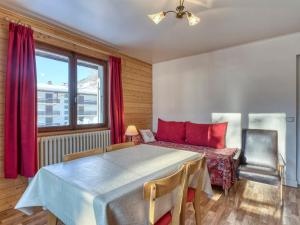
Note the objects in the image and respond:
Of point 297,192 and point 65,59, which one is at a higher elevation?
point 65,59

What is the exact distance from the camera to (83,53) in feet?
10.1

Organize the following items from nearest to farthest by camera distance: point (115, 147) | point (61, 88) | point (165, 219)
A: point (165, 219) → point (115, 147) → point (61, 88)

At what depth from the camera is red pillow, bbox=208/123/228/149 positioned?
10.6 ft

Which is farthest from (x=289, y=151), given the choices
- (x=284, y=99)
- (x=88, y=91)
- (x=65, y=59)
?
(x=65, y=59)

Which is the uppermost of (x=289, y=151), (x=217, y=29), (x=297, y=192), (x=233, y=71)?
(x=217, y=29)

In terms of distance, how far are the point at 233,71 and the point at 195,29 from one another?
123 cm

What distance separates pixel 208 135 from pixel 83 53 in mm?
2569

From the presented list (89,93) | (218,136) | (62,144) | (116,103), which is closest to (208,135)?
(218,136)

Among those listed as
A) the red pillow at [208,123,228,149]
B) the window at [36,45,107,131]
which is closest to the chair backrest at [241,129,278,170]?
the red pillow at [208,123,228,149]

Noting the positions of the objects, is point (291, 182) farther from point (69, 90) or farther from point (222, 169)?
point (69, 90)

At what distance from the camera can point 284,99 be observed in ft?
9.70

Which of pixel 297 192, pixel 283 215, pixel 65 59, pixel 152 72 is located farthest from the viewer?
pixel 152 72

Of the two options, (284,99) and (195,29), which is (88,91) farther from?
(284,99)

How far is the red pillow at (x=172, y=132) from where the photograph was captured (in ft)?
12.1
